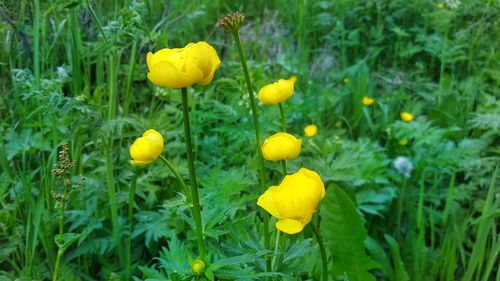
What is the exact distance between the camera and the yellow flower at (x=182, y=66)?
81 cm

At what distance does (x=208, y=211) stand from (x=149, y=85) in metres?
1.39

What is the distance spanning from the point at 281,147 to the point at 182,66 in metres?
0.27

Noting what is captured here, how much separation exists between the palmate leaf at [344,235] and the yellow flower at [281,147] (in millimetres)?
381

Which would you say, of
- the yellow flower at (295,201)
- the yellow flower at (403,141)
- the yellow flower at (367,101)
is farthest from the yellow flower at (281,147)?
the yellow flower at (367,101)

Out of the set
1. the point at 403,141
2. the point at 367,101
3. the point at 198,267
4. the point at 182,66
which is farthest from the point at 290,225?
the point at 367,101

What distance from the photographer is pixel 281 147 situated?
3.20 feet

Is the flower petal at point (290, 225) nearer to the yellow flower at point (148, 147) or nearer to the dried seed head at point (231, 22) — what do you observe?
the yellow flower at point (148, 147)

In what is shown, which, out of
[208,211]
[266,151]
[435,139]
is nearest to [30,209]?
[208,211]

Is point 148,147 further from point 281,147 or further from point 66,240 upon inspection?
point 66,240

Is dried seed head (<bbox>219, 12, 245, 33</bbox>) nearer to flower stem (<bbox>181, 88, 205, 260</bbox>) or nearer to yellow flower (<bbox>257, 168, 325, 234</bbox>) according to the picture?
flower stem (<bbox>181, 88, 205, 260</bbox>)

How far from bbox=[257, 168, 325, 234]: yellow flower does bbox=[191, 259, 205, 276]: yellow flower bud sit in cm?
15

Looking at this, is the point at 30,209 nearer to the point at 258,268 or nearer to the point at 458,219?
the point at 258,268

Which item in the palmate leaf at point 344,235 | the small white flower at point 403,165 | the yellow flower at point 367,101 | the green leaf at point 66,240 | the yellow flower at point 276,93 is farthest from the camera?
the yellow flower at point 367,101

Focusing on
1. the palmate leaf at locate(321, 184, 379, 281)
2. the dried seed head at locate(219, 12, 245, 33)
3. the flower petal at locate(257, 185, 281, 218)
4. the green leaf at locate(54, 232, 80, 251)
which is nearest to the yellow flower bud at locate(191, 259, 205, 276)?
the flower petal at locate(257, 185, 281, 218)
